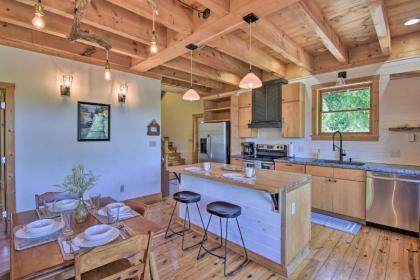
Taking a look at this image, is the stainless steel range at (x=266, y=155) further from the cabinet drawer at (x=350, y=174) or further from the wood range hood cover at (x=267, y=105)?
the cabinet drawer at (x=350, y=174)

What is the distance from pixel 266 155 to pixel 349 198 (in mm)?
1899

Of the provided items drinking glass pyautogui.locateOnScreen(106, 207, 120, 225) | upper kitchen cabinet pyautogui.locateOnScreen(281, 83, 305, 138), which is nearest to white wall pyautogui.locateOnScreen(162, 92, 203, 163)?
upper kitchen cabinet pyautogui.locateOnScreen(281, 83, 305, 138)

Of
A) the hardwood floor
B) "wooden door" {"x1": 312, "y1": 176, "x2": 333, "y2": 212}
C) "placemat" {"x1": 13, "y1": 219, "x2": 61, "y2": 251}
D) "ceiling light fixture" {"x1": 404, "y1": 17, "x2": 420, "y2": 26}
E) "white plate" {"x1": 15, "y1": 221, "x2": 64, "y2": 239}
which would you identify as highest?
"ceiling light fixture" {"x1": 404, "y1": 17, "x2": 420, "y2": 26}

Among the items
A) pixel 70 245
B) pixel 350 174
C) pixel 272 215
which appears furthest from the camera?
pixel 350 174

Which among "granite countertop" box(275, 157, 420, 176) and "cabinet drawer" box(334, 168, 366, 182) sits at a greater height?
"granite countertop" box(275, 157, 420, 176)

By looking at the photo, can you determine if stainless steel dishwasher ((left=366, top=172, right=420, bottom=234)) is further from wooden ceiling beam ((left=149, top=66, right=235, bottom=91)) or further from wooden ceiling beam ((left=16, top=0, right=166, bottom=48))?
wooden ceiling beam ((left=149, top=66, right=235, bottom=91))

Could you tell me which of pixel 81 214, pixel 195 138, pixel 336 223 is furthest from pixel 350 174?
pixel 195 138

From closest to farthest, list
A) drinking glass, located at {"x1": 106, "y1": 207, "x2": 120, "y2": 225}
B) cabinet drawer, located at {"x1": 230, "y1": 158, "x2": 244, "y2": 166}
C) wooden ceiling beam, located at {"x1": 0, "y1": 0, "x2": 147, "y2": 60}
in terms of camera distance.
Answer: drinking glass, located at {"x1": 106, "y1": 207, "x2": 120, "y2": 225}, wooden ceiling beam, located at {"x1": 0, "y1": 0, "x2": 147, "y2": 60}, cabinet drawer, located at {"x1": 230, "y1": 158, "x2": 244, "y2": 166}

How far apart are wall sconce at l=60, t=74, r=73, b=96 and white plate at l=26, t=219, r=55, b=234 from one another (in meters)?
2.47

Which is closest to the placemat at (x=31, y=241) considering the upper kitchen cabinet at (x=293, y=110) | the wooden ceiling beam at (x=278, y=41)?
the wooden ceiling beam at (x=278, y=41)

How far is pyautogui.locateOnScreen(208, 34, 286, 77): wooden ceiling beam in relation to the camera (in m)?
3.17

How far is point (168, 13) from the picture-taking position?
8.11 ft

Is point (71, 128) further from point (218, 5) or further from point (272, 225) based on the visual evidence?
point (272, 225)

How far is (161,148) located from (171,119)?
12.6 feet
